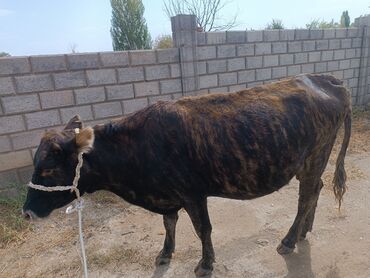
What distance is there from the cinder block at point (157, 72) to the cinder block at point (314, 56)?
12.1ft

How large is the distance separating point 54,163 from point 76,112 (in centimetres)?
246

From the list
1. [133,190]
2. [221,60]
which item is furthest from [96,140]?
[221,60]

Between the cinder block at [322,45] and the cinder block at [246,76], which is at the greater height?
the cinder block at [322,45]

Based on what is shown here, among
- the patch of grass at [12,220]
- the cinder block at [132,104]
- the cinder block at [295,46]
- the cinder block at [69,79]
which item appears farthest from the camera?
the cinder block at [295,46]

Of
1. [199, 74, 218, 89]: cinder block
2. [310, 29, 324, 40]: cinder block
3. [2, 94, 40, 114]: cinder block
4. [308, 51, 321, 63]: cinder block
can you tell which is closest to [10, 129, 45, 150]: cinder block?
[2, 94, 40, 114]: cinder block

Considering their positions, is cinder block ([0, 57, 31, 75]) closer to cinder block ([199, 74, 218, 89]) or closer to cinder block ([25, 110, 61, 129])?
cinder block ([25, 110, 61, 129])

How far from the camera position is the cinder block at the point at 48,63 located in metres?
4.16

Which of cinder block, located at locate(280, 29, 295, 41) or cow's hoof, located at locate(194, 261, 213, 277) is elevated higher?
cinder block, located at locate(280, 29, 295, 41)

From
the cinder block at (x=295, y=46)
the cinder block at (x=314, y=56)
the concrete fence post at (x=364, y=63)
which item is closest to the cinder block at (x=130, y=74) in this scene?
the cinder block at (x=295, y=46)

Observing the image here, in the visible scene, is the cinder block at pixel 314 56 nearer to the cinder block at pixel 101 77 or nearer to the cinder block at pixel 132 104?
the cinder block at pixel 132 104

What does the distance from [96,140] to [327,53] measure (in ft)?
21.9

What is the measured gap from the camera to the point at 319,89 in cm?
278

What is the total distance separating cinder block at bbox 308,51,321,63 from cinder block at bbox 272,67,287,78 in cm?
81

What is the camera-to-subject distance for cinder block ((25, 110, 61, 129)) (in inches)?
167
